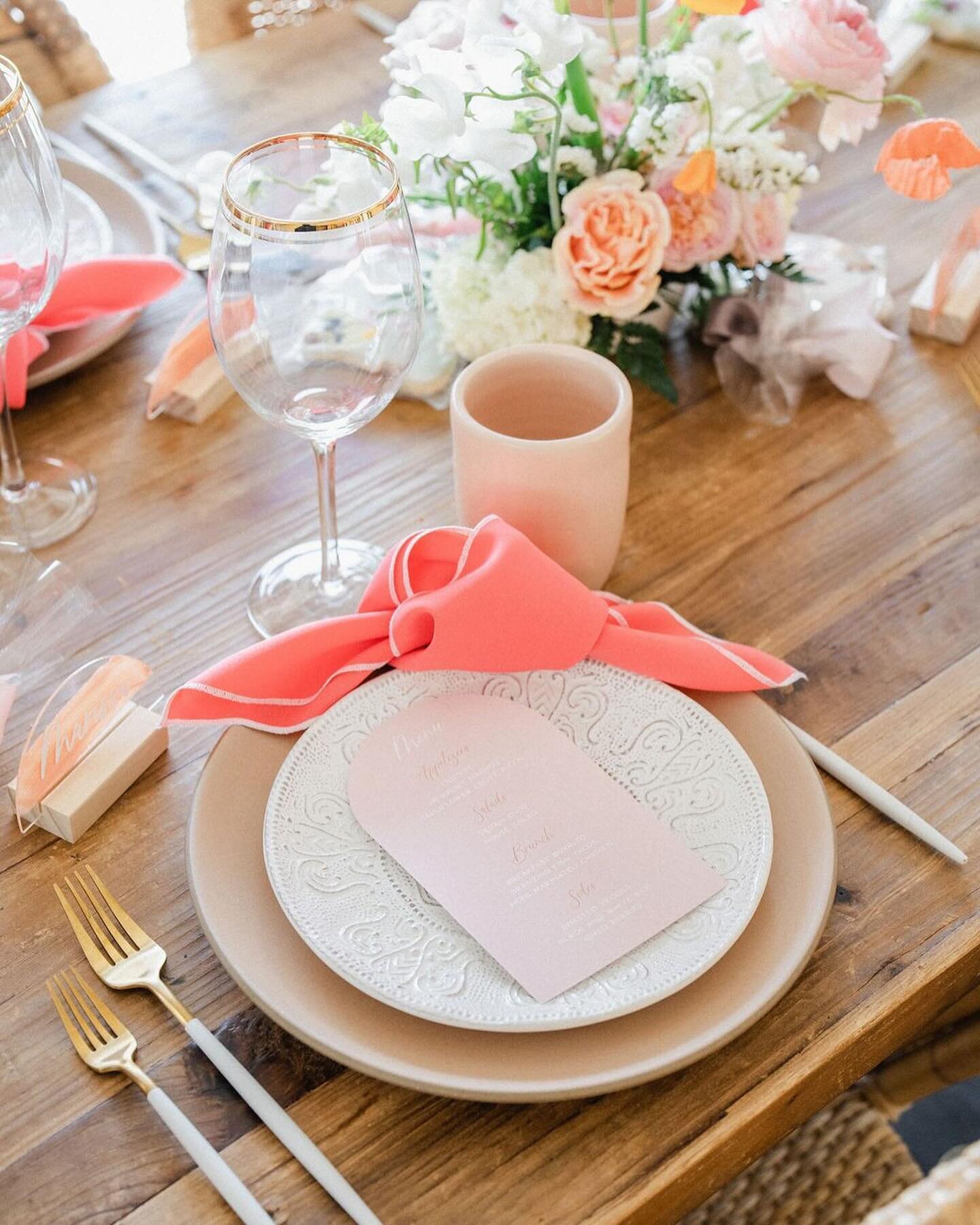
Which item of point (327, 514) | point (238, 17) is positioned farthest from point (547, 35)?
point (238, 17)

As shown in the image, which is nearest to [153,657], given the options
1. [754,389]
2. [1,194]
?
[1,194]

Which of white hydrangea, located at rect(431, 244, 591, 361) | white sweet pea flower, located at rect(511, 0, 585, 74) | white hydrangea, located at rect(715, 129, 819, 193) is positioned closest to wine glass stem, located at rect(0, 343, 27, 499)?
white hydrangea, located at rect(431, 244, 591, 361)

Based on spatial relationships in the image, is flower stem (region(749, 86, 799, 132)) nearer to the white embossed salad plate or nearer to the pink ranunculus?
the pink ranunculus

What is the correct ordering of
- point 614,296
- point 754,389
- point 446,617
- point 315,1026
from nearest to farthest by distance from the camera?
point 315,1026 → point 446,617 → point 614,296 → point 754,389

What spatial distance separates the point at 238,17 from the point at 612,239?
35.9 inches

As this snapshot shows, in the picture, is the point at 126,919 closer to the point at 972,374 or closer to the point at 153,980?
the point at 153,980

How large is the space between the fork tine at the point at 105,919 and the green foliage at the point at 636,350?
0.53m

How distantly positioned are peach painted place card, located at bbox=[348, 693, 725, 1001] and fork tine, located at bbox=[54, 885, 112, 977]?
15 cm

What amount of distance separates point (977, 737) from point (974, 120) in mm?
762

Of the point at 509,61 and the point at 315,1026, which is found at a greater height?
the point at 509,61

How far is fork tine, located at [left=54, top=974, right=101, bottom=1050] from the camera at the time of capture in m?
0.60

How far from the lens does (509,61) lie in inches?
29.4

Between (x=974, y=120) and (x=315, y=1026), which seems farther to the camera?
(x=974, y=120)

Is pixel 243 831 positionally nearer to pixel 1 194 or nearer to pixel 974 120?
pixel 1 194
